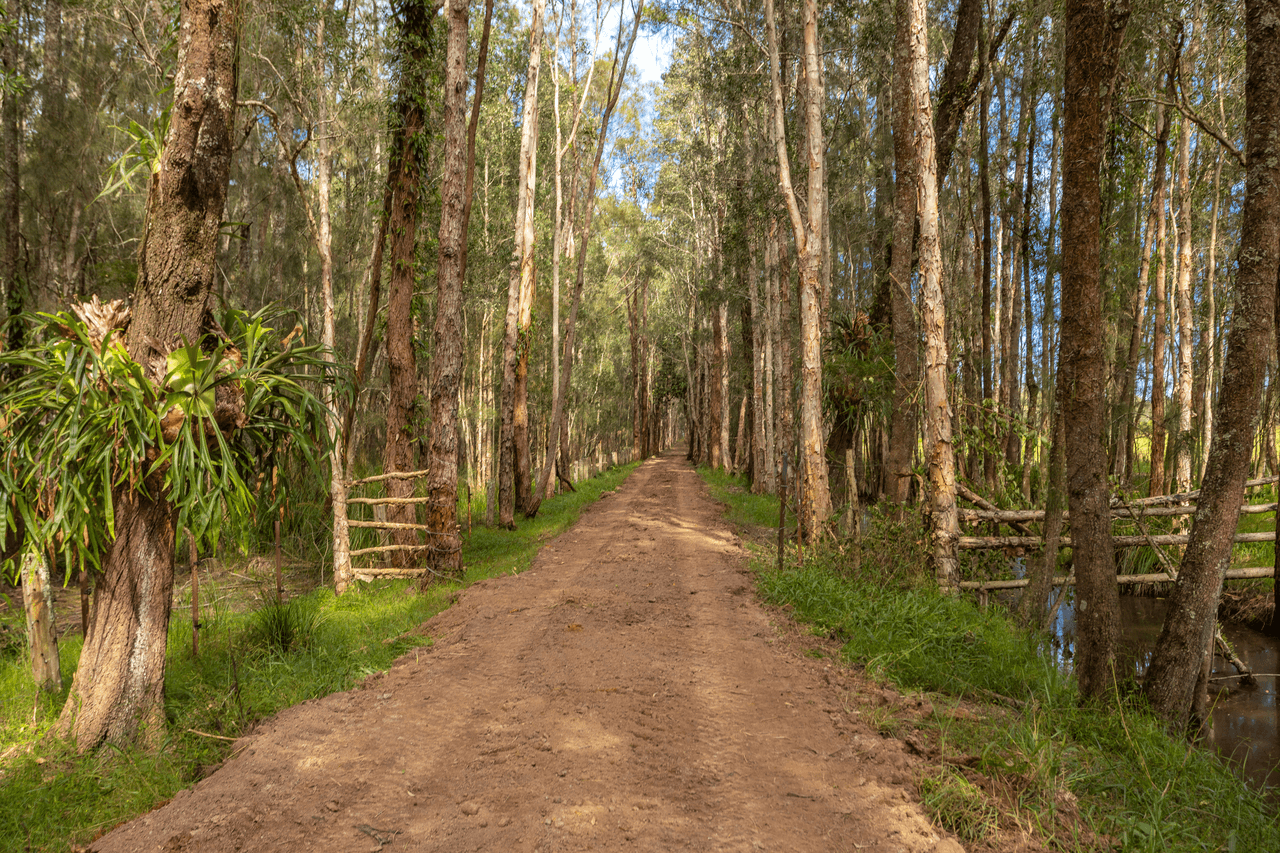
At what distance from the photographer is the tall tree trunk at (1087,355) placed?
4.63 metres

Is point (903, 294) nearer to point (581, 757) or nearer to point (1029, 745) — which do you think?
point (1029, 745)

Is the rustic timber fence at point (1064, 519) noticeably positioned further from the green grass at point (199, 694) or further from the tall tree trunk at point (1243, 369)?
the green grass at point (199, 694)

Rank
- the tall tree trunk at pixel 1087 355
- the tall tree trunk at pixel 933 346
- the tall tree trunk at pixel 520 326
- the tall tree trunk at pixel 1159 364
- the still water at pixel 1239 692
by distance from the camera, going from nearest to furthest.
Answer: the tall tree trunk at pixel 1087 355
the still water at pixel 1239 692
the tall tree trunk at pixel 933 346
the tall tree trunk at pixel 1159 364
the tall tree trunk at pixel 520 326

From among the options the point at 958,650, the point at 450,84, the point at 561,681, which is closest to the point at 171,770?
the point at 561,681

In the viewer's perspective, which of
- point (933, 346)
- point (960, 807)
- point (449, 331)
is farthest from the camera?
point (449, 331)

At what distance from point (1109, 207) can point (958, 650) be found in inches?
297

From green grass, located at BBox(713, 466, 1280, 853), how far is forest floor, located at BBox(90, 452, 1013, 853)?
0.23 metres

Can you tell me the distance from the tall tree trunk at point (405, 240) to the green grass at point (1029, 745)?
624cm

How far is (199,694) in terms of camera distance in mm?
4465

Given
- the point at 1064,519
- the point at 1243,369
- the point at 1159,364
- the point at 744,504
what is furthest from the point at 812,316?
the point at 1159,364

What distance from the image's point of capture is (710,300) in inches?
922

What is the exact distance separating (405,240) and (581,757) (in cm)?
825

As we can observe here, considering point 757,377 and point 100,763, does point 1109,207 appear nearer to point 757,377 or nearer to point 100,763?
point 757,377

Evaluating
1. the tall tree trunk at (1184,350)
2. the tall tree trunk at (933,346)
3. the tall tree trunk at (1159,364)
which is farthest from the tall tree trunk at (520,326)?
the tall tree trunk at (1184,350)
